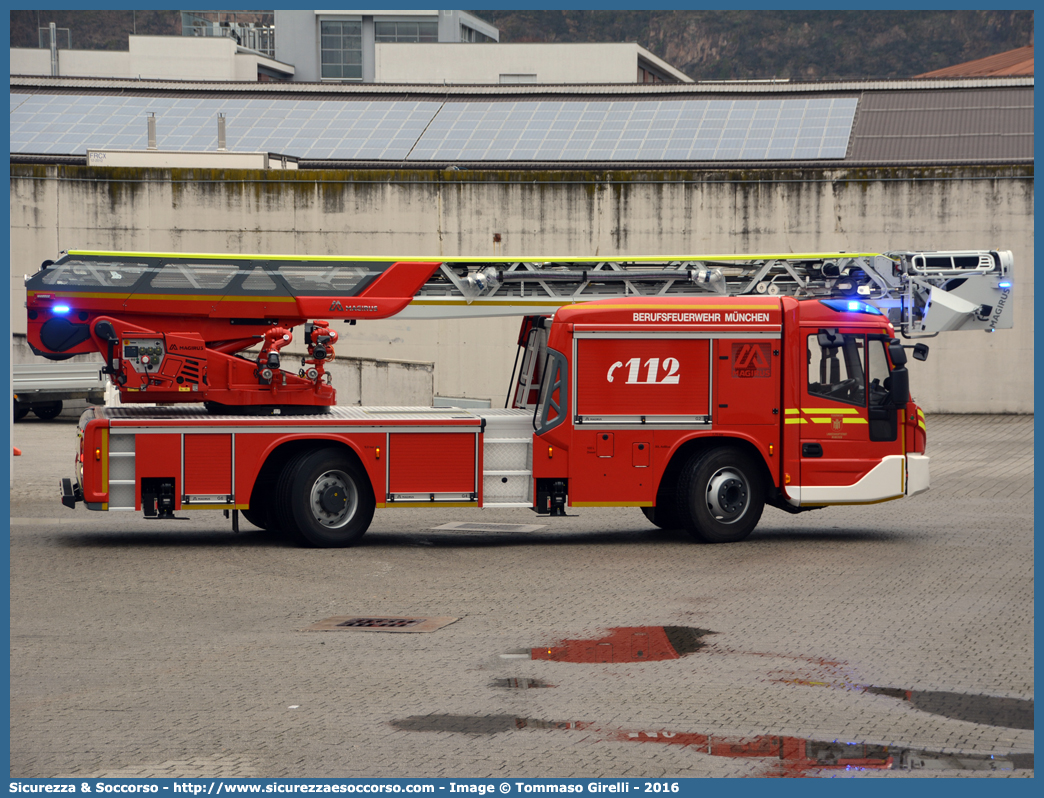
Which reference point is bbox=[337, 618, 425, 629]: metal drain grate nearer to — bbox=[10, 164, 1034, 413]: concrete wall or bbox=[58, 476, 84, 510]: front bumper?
bbox=[58, 476, 84, 510]: front bumper

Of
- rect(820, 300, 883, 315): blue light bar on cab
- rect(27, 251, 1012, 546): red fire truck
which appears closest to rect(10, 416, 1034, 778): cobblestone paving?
rect(27, 251, 1012, 546): red fire truck

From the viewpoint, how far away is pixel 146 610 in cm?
1093

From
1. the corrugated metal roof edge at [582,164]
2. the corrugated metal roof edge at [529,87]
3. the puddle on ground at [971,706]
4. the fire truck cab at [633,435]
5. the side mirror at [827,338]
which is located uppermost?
the corrugated metal roof edge at [529,87]

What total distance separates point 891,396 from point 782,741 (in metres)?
8.40

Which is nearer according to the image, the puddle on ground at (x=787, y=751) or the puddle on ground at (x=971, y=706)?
the puddle on ground at (x=787, y=751)

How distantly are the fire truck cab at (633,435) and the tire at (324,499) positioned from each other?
2 cm

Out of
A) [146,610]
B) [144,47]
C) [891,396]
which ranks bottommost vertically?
[146,610]

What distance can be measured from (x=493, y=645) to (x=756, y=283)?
7584 mm

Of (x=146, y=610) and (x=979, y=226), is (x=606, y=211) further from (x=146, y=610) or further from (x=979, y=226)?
(x=146, y=610)

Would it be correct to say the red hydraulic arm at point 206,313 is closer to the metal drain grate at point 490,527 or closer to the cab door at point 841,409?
the metal drain grate at point 490,527

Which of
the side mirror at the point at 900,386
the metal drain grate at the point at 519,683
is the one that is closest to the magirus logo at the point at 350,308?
the side mirror at the point at 900,386

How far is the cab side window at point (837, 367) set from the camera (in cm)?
1480

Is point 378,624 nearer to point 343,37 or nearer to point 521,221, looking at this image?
point 521,221

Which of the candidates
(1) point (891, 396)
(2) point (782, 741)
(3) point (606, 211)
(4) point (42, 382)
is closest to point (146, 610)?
(2) point (782, 741)
